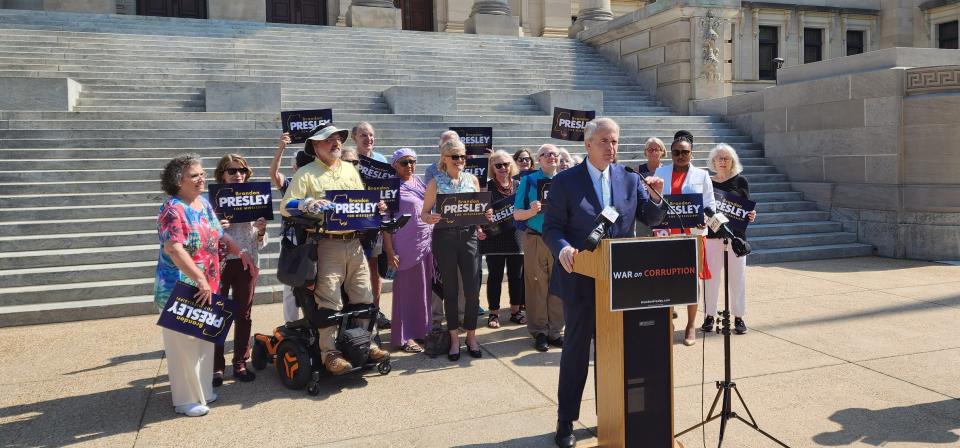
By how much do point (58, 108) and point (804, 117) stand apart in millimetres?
13600

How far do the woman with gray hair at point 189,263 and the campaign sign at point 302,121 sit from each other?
94.8 inches

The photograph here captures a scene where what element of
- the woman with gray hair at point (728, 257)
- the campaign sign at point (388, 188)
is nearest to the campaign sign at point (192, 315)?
the campaign sign at point (388, 188)

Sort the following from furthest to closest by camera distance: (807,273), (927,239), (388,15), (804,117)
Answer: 1. (388,15)
2. (804,117)
3. (927,239)
4. (807,273)

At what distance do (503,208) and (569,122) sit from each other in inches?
120

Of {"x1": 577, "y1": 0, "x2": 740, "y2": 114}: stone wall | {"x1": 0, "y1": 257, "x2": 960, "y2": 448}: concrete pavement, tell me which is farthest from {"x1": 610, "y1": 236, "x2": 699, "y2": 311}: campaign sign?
{"x1": 577, "y1": 0, "x2": 740, "y2": 114}: stone wall

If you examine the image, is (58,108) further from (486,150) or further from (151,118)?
(486,150)

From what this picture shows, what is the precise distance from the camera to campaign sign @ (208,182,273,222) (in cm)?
577

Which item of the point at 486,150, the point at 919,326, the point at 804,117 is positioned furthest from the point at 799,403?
the point at 804,117

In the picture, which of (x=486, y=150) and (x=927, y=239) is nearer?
(x=486, y=150)

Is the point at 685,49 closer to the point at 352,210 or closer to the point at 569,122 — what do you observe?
the point at 569,122

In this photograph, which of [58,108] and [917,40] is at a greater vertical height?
[917,40]

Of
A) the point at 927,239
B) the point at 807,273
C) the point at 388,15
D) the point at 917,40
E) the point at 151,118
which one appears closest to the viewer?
the point at 807,273

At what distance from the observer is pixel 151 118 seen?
12.2m

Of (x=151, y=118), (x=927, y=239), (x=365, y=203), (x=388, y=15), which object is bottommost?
(x=927, y=239)
